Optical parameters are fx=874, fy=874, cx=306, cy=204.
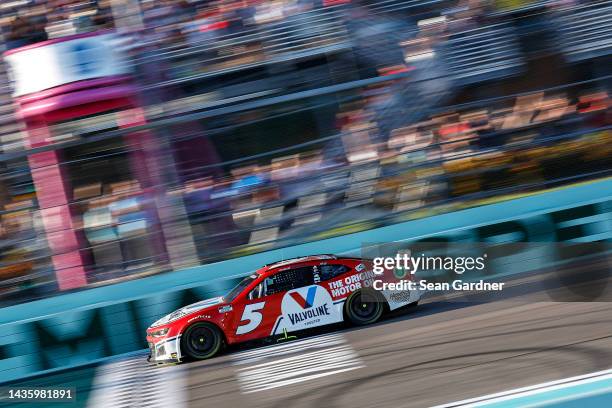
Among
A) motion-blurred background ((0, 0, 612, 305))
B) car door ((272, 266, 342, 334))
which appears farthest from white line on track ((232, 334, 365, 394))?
motion-blurred background ((0, 0, 612, 305))

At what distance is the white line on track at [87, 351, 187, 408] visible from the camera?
8445 millimetres

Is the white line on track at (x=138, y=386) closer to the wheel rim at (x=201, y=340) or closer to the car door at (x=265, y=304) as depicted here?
the wheel rim at (x=201, y=340)

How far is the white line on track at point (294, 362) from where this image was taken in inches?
323

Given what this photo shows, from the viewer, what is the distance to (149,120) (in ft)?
43.8

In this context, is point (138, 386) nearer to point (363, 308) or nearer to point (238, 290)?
point (238, 290)

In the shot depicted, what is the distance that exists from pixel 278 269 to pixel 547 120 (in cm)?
514

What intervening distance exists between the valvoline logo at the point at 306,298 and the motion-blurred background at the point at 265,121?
7.56 ft

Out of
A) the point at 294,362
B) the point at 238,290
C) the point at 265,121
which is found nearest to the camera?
the point at 294,362

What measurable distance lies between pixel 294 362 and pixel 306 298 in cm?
134

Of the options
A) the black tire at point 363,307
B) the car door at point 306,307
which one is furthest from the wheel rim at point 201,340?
the black tire at point 363,307

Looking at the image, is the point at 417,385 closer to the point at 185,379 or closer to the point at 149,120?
the point at 185,379

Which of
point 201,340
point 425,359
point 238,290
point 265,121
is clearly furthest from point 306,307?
point 265,121

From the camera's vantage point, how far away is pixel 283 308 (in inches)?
402

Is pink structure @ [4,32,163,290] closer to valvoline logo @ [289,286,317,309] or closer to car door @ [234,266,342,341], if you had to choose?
car door @ [234,266,342,341]
